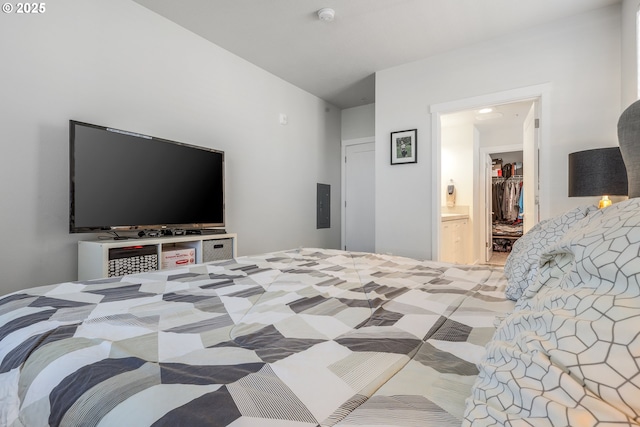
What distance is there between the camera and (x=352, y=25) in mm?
2945

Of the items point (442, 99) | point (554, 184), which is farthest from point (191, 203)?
point (554, 184)

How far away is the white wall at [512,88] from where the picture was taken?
105 inches

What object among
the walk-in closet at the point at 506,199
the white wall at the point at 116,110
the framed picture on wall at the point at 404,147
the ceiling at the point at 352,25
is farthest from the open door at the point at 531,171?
the walk-in closet at the point at 506,199

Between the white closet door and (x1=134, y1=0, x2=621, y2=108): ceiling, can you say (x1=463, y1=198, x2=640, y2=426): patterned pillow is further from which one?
the white closet door

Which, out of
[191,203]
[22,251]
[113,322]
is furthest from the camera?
Answer: [191,203]

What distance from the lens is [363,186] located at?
16.8 feet

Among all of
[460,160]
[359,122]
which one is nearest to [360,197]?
[359,122]

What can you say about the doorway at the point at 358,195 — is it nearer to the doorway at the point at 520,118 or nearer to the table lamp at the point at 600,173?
the doorway at the point at 520,118

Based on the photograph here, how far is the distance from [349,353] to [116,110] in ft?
9.12

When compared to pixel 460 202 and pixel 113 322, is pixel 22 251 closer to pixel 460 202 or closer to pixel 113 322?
pixel 113 322

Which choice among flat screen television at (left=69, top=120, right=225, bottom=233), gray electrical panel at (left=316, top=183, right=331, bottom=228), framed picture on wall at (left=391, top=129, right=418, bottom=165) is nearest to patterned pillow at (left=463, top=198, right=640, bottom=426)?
flat screen television at (left=69, top=120, right=225, bottom=233)

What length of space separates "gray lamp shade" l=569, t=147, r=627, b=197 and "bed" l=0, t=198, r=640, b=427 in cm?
139

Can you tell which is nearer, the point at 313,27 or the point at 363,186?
the point at 313,27

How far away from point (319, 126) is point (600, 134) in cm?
330
